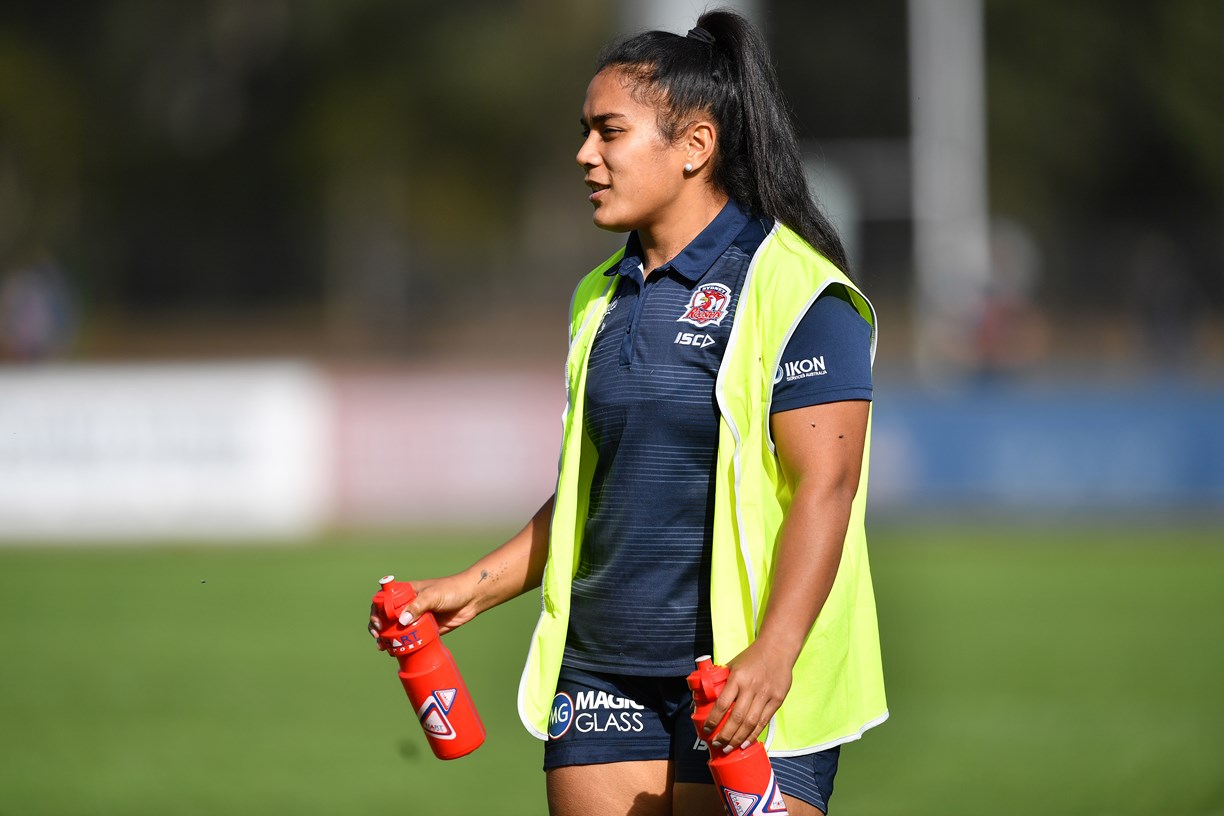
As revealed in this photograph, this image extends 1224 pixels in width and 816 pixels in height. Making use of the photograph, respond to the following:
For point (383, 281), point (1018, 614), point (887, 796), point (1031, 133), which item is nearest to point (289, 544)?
point (1018, 614)

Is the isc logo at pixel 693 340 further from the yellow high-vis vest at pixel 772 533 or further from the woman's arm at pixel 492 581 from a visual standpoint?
the woman's arm at pixel 492 581

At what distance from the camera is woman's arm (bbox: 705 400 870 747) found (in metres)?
3.09

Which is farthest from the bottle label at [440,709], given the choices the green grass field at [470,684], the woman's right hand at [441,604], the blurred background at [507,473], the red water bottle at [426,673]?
the green grass field at [470,684]

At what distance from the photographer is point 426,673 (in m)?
3.65

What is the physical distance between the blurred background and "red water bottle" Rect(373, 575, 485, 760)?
54.5 inches

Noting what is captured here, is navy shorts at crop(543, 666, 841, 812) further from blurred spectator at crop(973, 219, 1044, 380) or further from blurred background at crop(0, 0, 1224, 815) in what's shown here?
blurred spectator at crop(973, 219, 1044, 380)

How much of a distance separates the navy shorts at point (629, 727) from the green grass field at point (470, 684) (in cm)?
310

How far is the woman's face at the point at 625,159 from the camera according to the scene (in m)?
3.49

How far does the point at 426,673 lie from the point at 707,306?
1047 millimetres

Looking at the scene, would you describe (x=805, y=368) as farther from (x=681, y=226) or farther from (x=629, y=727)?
(x=629, y=727)

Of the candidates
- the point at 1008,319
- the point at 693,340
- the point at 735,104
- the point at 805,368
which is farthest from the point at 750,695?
the point at 1008,319

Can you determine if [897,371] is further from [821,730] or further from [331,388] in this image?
[821,730]

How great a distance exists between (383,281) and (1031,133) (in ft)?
61.5

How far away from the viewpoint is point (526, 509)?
16.2m
